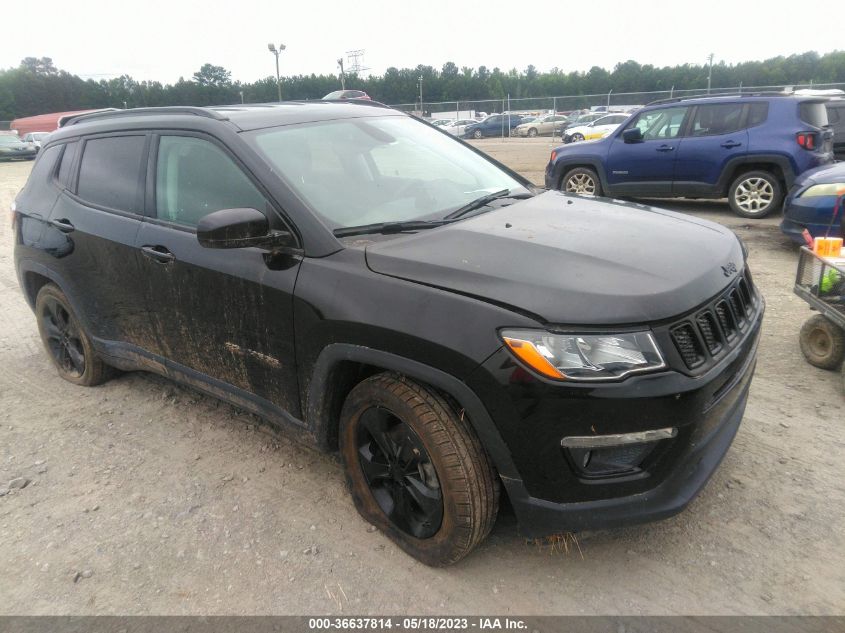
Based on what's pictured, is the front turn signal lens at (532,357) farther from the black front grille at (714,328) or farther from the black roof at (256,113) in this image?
the black roof at (256,113)

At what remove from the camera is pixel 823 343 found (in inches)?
160

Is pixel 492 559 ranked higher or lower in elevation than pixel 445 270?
lower

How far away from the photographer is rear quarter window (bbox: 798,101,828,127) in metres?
8.58

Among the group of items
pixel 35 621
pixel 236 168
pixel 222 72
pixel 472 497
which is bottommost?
pixel 35 621

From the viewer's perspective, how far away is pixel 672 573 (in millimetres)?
2432

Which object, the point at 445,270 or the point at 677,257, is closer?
the point at 445,270

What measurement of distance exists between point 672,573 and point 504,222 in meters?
1.61

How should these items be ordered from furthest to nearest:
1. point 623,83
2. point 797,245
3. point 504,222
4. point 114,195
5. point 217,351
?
point 623,83
point 797,245
point 114,195
point 217,351
point 504,222

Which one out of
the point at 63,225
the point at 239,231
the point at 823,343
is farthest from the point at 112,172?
the point at 823,343

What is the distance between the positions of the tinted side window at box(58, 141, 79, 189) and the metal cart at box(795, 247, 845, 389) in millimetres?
4850

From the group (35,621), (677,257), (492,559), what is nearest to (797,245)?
(677,257)

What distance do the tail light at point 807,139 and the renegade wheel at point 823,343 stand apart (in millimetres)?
5471

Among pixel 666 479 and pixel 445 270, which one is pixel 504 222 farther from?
pixel 666 479

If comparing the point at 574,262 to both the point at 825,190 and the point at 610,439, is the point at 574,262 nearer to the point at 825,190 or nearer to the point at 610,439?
the point at 610,439
